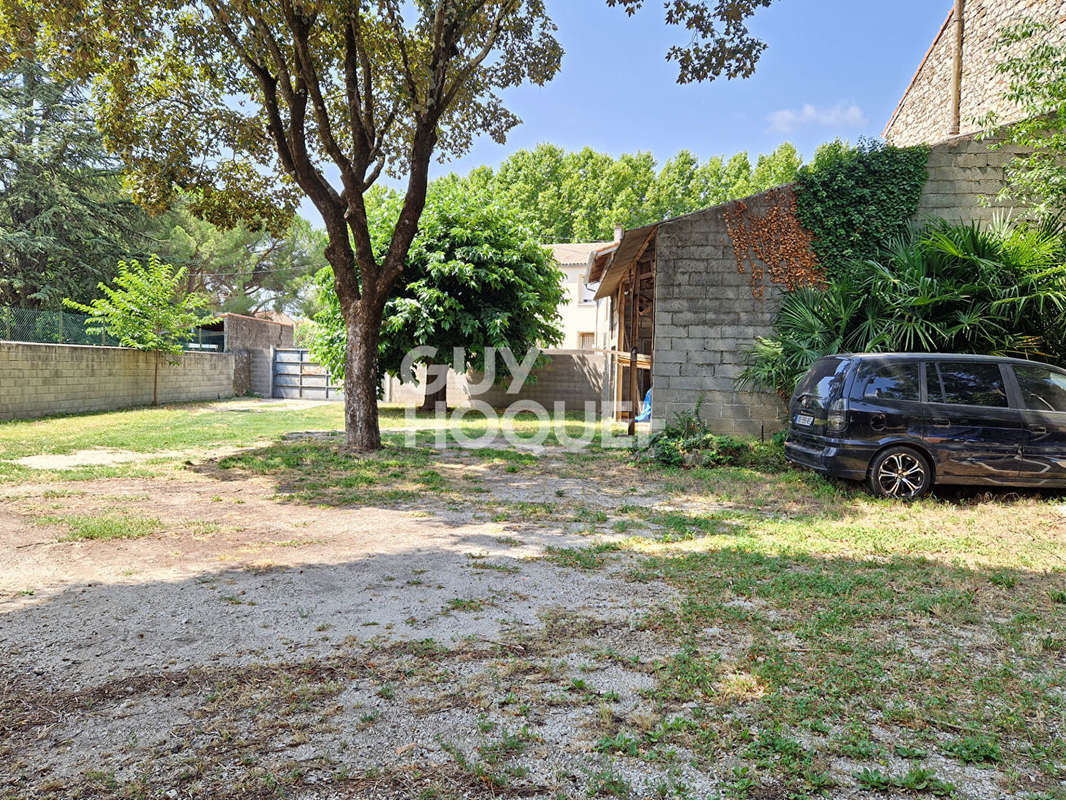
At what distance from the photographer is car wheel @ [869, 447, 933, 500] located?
6.91 meters

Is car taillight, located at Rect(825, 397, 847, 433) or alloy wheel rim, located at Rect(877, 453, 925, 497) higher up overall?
car taillight, located at Rect(825, 397, 847, 433)

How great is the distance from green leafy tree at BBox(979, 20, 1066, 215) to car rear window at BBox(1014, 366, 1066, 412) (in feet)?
11.0

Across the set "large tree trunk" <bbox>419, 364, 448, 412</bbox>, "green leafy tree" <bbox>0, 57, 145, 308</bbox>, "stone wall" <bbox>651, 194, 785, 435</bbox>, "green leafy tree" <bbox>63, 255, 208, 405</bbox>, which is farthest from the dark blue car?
"green leafy tree" <bbox>0, 57, 145, 308</bbox>

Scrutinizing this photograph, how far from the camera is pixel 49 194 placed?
21250 mm

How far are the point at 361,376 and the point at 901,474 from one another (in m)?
7.36

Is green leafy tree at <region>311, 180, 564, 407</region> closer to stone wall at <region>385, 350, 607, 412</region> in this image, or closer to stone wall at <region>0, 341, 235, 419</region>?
stone wall at <region>385, 350, 607, 412</region>

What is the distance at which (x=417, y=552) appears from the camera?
202 inches

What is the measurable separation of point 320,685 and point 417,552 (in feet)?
7.33

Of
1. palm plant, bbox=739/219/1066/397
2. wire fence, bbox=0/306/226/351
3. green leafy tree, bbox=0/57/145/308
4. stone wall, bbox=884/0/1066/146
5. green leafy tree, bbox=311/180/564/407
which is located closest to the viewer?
palm plant, bbox=739/219/1066/397

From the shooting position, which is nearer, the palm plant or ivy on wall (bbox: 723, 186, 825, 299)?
the palm plant

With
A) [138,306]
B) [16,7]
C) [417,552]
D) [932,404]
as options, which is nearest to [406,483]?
[417,552]

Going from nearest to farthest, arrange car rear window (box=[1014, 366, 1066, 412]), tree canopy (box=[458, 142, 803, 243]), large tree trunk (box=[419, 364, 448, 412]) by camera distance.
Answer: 1. car rear window (box=[1014, 366, 1066, 412])
2. large tree trunk (box=[419, 364, 448, 412])
3. tree canopy (box=[458, 142, 803, 243])

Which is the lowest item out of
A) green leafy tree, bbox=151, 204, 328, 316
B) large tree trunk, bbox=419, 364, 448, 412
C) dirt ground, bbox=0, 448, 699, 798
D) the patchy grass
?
dirt ground, bbox=0, 448, 699, 798

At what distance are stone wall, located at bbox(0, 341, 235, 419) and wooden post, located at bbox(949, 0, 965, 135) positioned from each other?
21.0 meters
